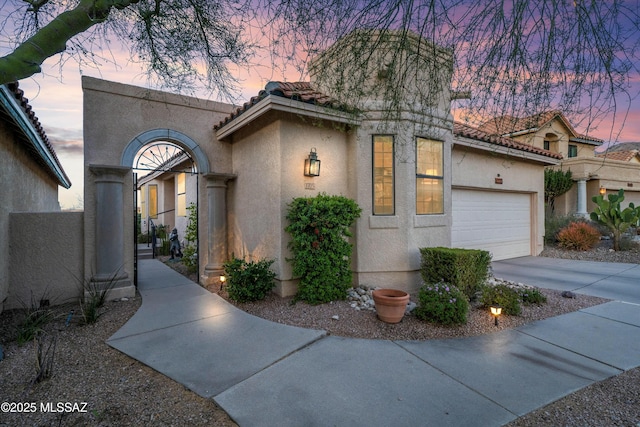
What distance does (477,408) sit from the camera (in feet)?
8.87

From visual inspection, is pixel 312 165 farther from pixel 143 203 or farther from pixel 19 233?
pixel 143 203

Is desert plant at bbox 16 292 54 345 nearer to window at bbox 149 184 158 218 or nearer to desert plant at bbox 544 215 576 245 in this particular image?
window at bbox 149 184 158 218

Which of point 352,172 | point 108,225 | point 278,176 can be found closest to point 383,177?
point 352,172

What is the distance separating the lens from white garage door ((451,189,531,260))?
8.97 m

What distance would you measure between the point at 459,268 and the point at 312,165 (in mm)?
3320

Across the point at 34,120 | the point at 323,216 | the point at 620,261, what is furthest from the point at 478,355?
the point at 620,261

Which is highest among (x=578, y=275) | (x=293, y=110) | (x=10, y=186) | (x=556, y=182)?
(x=293, y=110)

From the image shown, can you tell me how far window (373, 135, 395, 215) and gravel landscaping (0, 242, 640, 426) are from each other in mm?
2289

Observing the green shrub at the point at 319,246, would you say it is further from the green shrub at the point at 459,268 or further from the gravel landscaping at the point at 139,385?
the green shrub at the point at 459,268

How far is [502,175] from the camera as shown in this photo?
9.90 m

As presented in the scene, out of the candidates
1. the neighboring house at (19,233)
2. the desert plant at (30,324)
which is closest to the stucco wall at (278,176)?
the desert plant at (30,324)

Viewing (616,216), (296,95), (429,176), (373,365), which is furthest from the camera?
(616,216)

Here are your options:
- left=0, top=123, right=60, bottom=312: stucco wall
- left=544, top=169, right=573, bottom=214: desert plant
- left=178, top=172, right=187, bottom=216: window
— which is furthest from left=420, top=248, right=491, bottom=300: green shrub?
left=544, top=169, right=573, bottom=214: desert plant

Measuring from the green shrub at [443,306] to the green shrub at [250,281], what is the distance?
2742mm
